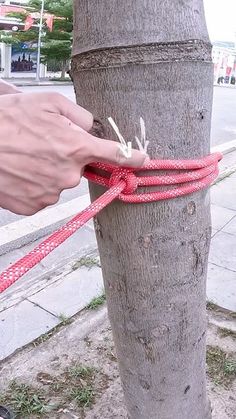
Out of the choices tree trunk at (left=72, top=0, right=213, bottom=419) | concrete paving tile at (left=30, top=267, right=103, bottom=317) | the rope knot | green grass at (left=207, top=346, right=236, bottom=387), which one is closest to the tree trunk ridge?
tree trunk at (left=72, top=0, right=213, bottom=419)

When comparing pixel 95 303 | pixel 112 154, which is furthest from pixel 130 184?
pixel 95 303

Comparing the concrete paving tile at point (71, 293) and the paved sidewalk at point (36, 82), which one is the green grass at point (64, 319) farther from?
the paved sidewalk at point (36, 82)

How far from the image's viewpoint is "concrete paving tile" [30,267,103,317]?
267 centimetres

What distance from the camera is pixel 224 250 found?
11.8 ft

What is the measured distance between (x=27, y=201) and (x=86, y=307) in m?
1.95

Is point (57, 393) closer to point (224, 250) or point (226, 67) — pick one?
point (224, 250)

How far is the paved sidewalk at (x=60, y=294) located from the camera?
8.05 feet

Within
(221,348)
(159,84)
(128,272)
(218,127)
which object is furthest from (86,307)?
(218,127)

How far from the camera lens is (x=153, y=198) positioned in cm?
99

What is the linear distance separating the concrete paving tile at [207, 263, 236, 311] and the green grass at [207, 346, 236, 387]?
49cm

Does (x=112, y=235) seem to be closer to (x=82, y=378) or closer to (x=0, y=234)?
(x=82, y=378)

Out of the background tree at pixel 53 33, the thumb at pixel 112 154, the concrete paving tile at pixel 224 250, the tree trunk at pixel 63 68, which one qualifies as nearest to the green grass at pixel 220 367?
the concrete paving tile at pixel 224 250

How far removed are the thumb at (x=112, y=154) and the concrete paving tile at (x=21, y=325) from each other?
5.58ft

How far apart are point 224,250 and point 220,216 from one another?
0.90 m
